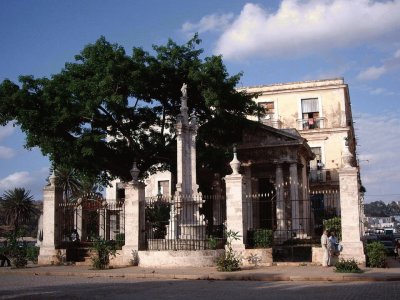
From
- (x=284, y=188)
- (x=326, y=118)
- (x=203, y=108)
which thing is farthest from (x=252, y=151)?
(x=326, y=118)

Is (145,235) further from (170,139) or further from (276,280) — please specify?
(170,139)

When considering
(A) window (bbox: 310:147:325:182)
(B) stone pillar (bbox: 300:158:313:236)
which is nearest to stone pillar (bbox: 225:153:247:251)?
(B) stone pillar (bbox: 300:158:313:236)

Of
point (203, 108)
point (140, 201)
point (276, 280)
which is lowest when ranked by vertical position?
point (276, 280)

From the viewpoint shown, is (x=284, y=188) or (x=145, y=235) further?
(x=284, y=188)

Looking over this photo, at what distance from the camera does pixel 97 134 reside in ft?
76.1

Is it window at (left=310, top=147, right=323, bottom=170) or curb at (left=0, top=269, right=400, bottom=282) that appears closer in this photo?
curb at (left=0, top=269, right=400, bottom=282)

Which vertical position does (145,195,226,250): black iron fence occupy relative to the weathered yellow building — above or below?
below

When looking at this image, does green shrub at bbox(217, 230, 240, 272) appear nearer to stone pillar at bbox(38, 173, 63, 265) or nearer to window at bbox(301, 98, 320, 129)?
stone pillar at bbox(38, 173, 63, 265)

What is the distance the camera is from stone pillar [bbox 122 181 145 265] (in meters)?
18.1

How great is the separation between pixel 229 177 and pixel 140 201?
3488 millimetres

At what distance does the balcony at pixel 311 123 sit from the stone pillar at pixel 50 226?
24.2 meters

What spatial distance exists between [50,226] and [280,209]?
14267 millimetres

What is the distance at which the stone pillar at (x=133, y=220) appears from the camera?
59.3ft

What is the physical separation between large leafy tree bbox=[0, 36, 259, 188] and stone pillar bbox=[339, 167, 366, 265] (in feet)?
29.1
